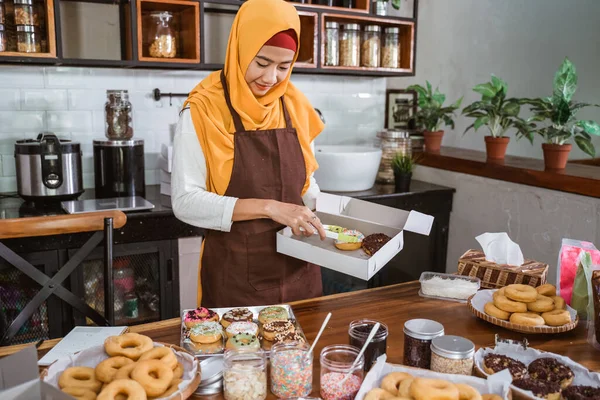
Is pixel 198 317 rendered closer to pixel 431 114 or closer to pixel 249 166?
pixel 249 166

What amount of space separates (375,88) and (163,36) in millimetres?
1502

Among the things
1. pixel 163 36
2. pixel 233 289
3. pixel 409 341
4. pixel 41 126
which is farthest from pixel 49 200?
pixel 409 341

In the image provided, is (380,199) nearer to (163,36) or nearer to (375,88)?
(375,88)

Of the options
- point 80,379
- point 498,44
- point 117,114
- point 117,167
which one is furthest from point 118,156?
point 498,44

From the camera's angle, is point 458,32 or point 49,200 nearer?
point 49,200

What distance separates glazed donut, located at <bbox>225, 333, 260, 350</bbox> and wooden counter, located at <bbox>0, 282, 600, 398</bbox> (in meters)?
0.14

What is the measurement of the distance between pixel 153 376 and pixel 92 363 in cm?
17

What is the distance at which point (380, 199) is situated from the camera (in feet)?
10.00

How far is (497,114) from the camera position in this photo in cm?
299

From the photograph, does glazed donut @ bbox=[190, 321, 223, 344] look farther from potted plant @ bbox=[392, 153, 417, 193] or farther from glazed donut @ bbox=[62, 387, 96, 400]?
potted plant @ bbox=[392, 153, 417, 193]

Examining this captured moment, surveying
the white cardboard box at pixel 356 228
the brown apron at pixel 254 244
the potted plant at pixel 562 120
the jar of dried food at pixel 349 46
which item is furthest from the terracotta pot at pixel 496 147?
the brown apron at pixel 254 244

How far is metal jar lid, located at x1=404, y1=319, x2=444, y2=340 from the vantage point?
1178 mm

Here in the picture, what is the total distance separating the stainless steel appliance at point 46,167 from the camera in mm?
2500

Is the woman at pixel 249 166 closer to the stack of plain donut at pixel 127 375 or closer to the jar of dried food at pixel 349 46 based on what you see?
the stack of plain donut at pixel 127 375
